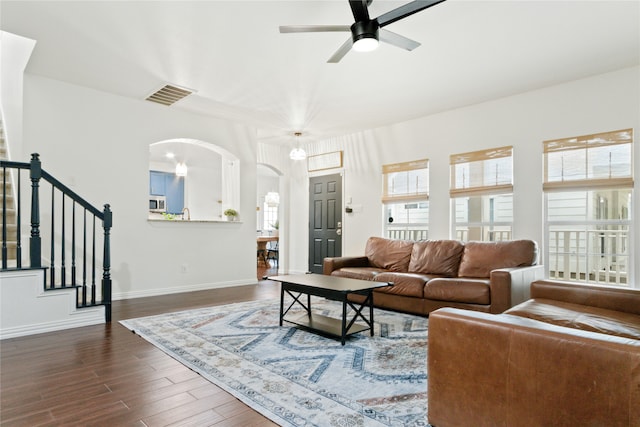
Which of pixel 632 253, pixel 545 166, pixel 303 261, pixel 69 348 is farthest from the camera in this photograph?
pixel 303 261

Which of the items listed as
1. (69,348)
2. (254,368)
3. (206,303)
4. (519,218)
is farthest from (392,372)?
(519,218)

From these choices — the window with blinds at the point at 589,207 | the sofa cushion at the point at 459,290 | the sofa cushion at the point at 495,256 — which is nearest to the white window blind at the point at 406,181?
the sofa cushion at the point at 495,256

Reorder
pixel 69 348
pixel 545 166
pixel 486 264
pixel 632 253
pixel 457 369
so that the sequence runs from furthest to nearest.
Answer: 1. pixel 545 166
2. pixel 486 264
3. pixel 632 253
4. pixel 69 348
5. pixel 457 369

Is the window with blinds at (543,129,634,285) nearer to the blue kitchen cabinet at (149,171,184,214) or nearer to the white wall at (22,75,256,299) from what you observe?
the white wall at (22,75,256,299)

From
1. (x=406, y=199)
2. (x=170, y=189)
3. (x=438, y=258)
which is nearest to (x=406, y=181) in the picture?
(x=406, y=199)

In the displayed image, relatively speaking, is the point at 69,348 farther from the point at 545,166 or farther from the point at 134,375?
the point at 545,166

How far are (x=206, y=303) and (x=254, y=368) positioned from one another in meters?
2.37

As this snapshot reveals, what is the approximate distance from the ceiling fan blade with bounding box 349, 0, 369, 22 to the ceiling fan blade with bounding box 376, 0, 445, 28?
4.4 inches

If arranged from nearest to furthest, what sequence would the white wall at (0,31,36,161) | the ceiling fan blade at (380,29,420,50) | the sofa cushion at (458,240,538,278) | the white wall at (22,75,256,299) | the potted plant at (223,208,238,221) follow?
the ceiling fan blade at (380,29,420,50) → the white wall at (0,31,36,161) → the sofa cushion at (458,240,538,278) → the white wall at (22,75,256,299) → the potted plant at (223,208,238,221)

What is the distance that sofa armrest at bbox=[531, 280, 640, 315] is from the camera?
260 centimetres

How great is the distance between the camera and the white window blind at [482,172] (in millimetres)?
4913

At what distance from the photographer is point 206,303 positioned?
186 inches

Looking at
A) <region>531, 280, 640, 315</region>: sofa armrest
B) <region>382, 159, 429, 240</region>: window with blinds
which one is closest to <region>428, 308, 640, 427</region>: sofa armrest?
<region>531, 280, 640, 315</region>: sofa armrest

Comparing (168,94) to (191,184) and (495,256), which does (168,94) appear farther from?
(191,184)
